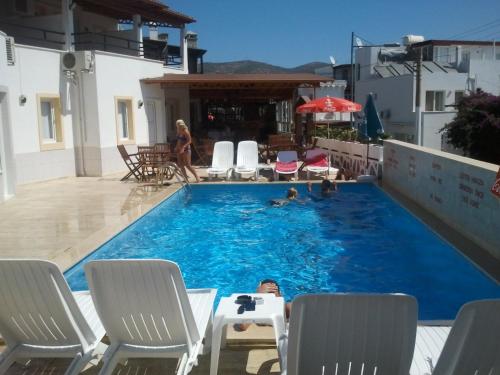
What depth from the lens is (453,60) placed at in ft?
134

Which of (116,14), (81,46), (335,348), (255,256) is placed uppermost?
(116,14)

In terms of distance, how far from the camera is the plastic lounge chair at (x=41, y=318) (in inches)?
128

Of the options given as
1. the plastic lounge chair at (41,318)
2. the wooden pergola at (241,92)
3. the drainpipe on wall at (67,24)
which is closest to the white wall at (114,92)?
the wooden pergola at (241,92)

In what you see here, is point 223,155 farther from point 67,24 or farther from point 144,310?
point 144,310

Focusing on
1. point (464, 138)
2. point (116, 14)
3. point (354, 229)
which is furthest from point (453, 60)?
point (354, 229)

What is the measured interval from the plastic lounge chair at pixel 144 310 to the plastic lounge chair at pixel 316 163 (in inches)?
436

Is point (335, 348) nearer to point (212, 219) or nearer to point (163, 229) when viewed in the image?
point (163, 229)

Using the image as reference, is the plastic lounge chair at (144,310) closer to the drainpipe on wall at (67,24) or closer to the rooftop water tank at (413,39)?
the drainpipe on wall at (67,24)

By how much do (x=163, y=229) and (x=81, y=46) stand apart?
41.9 feet

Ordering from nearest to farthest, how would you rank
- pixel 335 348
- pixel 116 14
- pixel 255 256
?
pixel 335 348 < pixel 255 256 < pixel 116 14

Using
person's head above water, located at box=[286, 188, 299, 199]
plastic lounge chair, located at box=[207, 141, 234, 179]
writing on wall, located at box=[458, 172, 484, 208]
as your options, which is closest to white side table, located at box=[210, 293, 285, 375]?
writing on wall, located at box=[458, 172, 484, 208]

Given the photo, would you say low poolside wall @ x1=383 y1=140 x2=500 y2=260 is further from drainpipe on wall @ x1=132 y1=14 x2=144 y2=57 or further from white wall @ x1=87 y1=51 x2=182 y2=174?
drainpipe on wall @ x1=132 y1=14 x2=144 y2=57

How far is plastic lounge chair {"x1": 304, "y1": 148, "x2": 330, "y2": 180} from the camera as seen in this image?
1434 cm

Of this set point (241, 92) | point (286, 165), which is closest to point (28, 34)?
point (241, 92)
